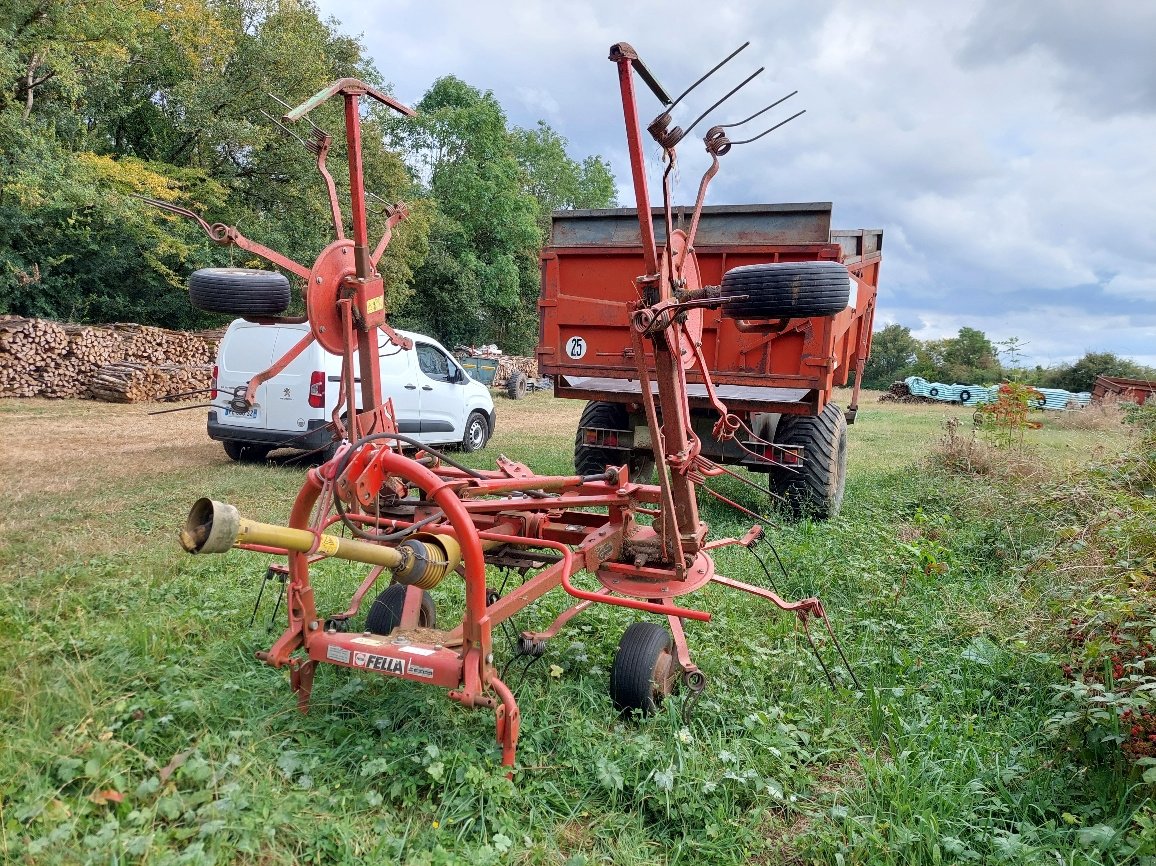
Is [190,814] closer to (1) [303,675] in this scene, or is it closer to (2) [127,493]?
(1) [303,675]

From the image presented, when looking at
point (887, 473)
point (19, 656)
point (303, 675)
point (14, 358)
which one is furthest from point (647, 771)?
point (14, 358)

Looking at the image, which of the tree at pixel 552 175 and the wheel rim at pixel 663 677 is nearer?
the wheel rim at pixel 663 677

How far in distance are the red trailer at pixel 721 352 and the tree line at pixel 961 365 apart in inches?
889

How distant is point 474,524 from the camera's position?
3.56 meters

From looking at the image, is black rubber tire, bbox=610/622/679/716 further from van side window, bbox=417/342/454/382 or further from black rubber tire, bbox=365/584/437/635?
van side window, bbox=417/342/454/382

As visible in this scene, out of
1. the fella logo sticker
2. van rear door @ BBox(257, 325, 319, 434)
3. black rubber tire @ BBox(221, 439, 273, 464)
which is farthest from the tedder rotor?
black rubber tire @ BBox(221, 439, 273, 464)

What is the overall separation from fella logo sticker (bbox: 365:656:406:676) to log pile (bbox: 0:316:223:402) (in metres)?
16.5

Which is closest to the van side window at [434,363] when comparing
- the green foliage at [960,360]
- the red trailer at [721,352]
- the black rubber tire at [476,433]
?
the black rubber tire at [476,433]

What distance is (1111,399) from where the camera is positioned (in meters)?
20.8

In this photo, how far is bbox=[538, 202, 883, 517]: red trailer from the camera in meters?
6.63

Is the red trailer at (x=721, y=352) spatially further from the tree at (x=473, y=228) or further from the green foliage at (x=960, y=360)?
the green foliage at (x=960, y=360)

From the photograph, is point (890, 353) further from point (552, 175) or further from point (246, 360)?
point (246, 360)

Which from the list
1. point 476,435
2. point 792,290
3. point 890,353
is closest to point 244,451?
point 476,435

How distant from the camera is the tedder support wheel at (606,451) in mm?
7793
